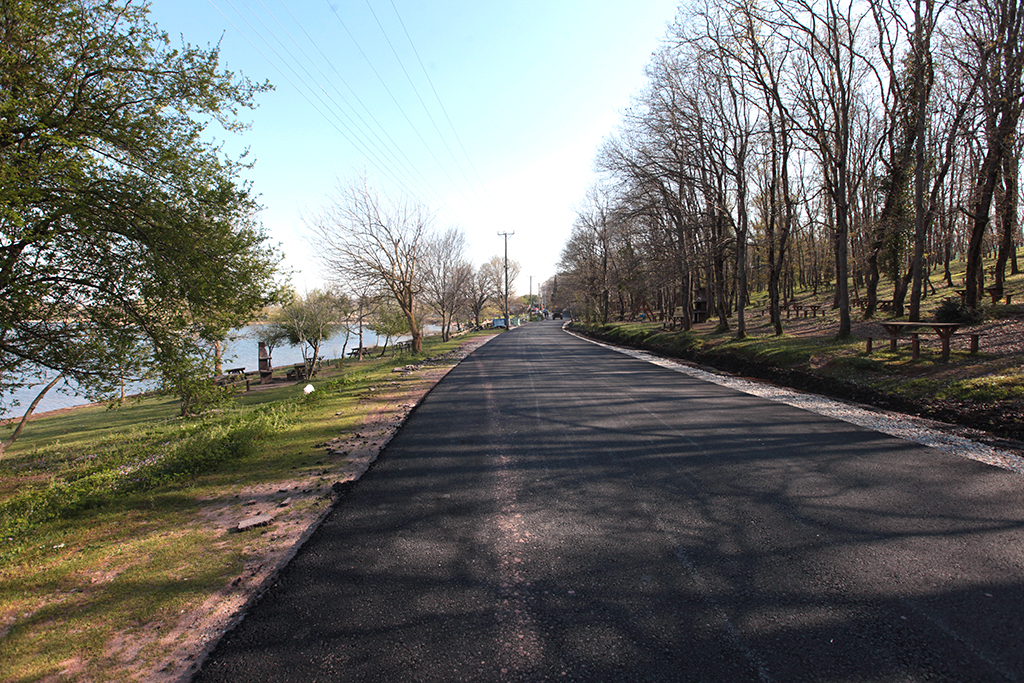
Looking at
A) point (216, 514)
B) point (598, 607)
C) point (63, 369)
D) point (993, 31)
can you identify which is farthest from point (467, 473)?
point (993, 31)

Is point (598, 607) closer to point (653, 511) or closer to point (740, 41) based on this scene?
point (653, 511)

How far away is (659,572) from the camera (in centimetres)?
361

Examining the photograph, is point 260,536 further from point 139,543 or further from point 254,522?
point 139,543

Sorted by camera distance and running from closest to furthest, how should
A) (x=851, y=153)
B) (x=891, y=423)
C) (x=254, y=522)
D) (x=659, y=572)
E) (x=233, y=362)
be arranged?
(x=659, y=572), (x=254, y=522), (x=891, y=423), (x=233, y=362), (x=851, y=153)

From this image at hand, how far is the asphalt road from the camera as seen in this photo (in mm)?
2711

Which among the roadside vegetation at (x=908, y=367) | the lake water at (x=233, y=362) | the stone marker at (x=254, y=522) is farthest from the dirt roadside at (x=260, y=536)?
the roadside vegetation at (x=908, y=367)

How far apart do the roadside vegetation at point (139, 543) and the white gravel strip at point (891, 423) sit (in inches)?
308

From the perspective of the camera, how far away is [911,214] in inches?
806

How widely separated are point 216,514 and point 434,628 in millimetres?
3343

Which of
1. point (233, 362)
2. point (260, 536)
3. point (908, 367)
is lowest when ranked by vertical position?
point (260, 536)

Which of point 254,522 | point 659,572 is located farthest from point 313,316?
point 659,572

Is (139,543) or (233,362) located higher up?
(233,362)

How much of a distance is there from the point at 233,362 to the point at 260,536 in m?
8.40

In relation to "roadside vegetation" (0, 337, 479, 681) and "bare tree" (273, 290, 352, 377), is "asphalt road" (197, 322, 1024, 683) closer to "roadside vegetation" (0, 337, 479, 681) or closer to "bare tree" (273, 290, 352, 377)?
"roadside vegetation" (0, 337, 479, 681)
